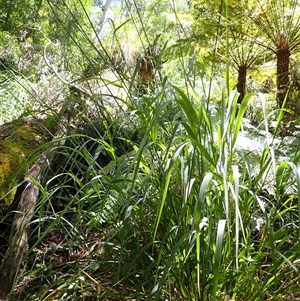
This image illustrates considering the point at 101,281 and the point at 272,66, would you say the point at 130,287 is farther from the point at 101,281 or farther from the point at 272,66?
the point at 272,66

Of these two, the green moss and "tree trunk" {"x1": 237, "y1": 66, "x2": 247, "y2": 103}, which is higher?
the green moss

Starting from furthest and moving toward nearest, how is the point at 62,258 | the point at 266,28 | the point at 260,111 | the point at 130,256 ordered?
the point at 266,28 → the point at 260,111 → the point at 62,258 → the point at 130,256

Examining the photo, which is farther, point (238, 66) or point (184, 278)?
point (238, 66)

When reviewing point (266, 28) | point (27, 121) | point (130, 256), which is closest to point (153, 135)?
point (130, 256)

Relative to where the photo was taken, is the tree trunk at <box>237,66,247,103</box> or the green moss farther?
the tree trunk at <box>237,66,247,103</box>

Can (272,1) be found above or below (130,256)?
above

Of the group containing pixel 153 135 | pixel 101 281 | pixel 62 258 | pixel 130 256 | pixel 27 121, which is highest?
pixel 153 135

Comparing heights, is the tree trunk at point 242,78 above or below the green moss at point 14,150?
below

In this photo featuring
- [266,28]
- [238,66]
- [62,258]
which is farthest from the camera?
[238,66]

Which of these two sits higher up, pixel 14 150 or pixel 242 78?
pixel 14 150

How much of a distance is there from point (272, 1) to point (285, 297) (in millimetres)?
2951

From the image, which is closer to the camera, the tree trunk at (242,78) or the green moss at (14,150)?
the green moss at (14,150)

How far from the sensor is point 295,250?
89 cm

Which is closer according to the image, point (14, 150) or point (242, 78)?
point (14, 150)
